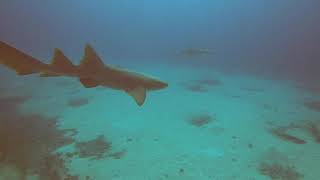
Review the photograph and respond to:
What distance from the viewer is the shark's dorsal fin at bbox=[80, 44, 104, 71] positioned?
112 inches

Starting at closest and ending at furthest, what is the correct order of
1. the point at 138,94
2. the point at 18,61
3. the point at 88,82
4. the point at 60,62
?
the point at 18,61
the point at 60,62
the point at 88,82
the point at 138,94

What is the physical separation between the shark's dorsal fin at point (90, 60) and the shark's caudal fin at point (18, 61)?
1.83 feet

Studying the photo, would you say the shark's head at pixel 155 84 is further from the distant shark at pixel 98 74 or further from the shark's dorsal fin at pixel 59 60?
the shark's dorsal fin at pixel 59 60

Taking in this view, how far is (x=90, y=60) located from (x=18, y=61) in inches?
36.1

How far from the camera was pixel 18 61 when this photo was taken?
6.49 ft

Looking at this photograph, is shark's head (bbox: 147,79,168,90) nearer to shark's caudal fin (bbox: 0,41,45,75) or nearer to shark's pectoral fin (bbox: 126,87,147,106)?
shark's pectoral fin (bbox: 126,87,147,106)

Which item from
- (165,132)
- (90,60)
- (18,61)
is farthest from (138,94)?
(165,132)

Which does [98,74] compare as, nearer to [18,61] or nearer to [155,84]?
[155,84]

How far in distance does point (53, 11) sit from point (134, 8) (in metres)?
54.0

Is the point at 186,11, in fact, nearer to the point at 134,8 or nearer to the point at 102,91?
the point at 134,8

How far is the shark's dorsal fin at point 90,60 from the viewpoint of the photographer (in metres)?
2.84

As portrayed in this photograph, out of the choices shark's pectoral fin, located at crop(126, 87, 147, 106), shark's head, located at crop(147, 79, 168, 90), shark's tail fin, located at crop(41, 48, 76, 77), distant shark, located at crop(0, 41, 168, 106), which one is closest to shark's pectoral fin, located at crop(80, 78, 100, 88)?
distant shark, located at crop(0, 41, 168, 106)

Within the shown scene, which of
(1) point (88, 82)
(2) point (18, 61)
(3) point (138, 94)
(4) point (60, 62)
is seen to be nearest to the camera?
(2) point (18, 61)

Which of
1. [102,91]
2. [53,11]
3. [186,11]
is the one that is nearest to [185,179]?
[102,91]
